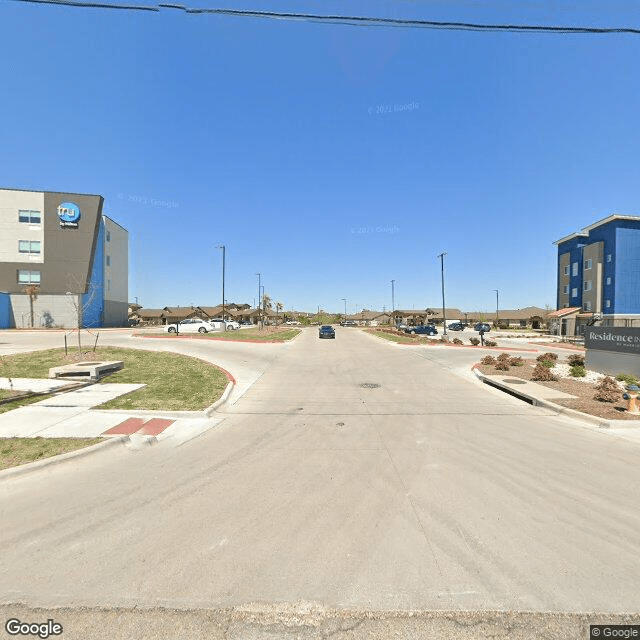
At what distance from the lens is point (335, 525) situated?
3656 millimetres

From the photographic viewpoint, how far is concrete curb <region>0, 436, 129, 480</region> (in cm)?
463

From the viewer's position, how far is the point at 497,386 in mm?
11797

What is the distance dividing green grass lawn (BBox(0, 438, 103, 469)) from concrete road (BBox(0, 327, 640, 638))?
1.65ft

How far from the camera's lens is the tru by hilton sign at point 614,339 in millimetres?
13038

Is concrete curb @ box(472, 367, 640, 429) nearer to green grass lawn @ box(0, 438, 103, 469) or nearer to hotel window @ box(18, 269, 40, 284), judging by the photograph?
green grass lawn @ box(0, 438, 103, 469)

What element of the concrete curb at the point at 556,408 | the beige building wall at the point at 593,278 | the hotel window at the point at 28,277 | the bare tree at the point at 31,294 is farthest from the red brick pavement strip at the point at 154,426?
the beige building wall at the point at 593,278

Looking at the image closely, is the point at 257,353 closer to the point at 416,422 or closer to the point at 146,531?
the point at 416,422

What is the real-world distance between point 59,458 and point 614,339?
764 inches

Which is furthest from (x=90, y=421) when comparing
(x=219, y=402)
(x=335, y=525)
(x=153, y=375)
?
(x=335, y=525)

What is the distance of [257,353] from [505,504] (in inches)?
658

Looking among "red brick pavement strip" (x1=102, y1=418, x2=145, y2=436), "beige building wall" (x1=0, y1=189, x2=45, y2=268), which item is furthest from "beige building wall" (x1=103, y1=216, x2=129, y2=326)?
"red brick pavement strip" (x1=102, y1=418, x2=145, y2=436)

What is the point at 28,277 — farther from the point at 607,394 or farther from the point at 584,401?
the point at 607,394

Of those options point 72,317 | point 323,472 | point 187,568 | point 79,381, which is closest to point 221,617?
point 187,568

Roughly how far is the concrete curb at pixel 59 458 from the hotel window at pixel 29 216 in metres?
51.1
